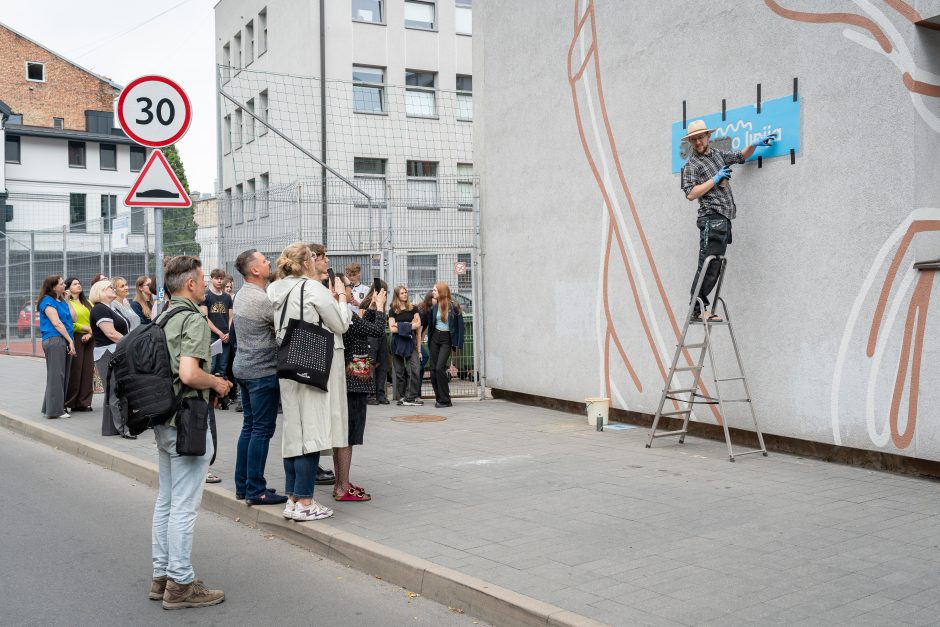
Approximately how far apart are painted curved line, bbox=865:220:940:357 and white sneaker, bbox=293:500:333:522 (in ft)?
16.2

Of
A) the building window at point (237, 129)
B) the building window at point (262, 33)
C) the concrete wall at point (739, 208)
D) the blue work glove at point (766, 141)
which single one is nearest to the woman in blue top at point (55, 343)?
the concrete wall at point (739, 208)

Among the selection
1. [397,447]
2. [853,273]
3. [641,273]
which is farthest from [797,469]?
[397,447]

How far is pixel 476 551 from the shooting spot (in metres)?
5.85

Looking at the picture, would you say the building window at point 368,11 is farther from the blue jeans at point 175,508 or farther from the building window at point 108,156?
the building window at point 108,156

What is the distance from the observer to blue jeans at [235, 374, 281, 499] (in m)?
6.94

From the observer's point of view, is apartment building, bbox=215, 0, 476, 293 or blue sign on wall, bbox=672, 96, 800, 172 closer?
blue sign on wall, bbox=672, 96, 800, 172

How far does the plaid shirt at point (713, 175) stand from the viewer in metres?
9.19

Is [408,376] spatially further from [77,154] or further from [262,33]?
[77,154]

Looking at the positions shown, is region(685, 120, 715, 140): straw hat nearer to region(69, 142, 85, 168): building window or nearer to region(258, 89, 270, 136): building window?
region(258, 89, 270, 136): building window

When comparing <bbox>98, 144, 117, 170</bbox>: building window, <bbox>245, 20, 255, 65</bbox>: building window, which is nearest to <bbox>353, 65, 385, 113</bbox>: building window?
<bbox>245, 20, 255, 65</bbox>: building window

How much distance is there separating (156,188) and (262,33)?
28.8m

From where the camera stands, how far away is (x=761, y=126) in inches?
366

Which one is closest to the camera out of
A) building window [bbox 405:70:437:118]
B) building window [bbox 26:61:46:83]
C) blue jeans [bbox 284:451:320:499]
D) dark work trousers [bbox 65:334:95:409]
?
blue jeans [bbox 284:451:320:499]

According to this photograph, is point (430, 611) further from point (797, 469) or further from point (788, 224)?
point (788, 224)
